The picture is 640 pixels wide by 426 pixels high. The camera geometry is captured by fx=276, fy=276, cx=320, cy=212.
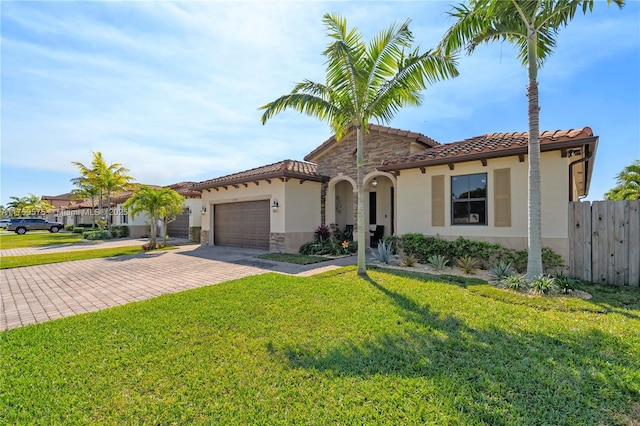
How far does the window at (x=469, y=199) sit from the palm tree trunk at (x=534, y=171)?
8.81 ft

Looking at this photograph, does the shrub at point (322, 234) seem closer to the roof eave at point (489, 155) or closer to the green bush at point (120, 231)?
the roof eave at point (489, 155)

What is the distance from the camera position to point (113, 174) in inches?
1049

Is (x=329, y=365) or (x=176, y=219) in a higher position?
(x=176, y=219)

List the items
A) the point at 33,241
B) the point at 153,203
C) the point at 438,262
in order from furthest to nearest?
1. the point at 33,241
2. the point at 153,203
3. the point at 438,262

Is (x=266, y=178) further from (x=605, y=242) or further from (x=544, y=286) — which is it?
(x=605, y=242)

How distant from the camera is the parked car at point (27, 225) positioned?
1419 inches

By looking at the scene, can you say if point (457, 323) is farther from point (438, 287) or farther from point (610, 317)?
point (610, 317)

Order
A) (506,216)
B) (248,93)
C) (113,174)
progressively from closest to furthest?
(506,216), (248,93), (113,174)

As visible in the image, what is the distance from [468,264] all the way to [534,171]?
345 cm

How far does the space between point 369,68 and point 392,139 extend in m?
5.92

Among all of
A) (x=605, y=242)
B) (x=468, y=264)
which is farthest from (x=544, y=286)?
(x=605, y=242)

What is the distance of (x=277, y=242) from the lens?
14539 mm

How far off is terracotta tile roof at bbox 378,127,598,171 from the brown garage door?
7625 mm

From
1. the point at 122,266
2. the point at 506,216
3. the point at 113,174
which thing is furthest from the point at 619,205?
the point at 113,174
